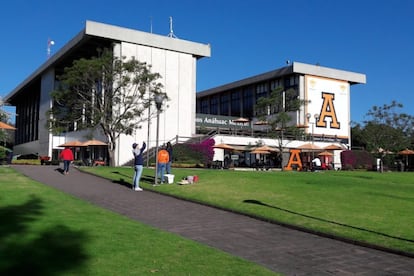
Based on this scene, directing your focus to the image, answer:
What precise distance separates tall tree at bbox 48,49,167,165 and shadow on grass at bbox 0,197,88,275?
2486cm

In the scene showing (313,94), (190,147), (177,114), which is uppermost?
(313,94)

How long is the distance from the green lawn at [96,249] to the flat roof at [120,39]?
32.0m

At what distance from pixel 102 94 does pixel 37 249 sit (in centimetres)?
2858

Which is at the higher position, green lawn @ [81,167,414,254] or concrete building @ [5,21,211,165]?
concrete building @ [5,21,211,165]

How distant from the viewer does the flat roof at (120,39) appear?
39.5 metres

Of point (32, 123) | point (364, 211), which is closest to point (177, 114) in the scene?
point (32, 123)

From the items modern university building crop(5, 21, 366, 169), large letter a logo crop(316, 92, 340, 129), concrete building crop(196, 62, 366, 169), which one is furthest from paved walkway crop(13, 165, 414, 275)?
large letter a logo crop(316, 92, 340, 129)

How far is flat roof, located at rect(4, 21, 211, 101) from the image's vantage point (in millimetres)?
39531

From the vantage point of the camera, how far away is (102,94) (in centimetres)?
3378

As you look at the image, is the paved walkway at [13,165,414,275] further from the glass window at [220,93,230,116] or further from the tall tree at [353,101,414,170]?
the glass window at [220,93,230,116]

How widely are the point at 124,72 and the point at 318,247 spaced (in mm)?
28303

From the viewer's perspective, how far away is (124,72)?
33938 mm

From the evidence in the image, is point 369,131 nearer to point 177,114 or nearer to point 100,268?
point 177,114

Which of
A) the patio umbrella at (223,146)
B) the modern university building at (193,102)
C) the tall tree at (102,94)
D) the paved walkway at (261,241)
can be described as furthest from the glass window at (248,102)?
the paved walkway at (261,241)
